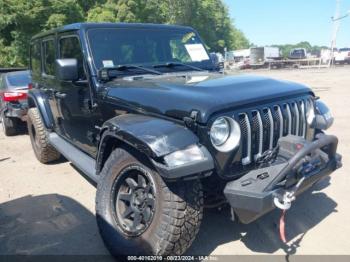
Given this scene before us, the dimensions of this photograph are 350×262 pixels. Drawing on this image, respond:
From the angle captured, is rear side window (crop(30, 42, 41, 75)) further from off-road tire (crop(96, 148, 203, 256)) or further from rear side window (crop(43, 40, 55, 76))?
off-road tire (crop(96, 148, 203, 256))

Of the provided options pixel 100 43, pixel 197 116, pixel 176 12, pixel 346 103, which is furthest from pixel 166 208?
pixel 176 12

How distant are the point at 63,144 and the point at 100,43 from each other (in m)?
1.69

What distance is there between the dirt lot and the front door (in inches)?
26.7

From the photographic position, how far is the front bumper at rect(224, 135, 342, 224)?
8.79ft

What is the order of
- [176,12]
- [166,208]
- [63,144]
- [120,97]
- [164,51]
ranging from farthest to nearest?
[176,12]
[63,144]
[164,51]
[120,97]
[166,208]

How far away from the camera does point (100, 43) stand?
4.04 meters

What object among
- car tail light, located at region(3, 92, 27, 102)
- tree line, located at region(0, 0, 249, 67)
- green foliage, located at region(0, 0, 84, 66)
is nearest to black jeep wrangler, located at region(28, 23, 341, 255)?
car tail light, located at region(3, 92, 27, 102)

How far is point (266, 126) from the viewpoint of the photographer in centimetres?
309

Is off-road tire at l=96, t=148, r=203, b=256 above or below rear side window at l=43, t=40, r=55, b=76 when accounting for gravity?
below

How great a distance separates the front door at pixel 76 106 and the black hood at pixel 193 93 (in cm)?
47

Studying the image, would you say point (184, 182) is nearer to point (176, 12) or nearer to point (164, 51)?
point (164, 51)

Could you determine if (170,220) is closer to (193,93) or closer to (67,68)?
(193,93)

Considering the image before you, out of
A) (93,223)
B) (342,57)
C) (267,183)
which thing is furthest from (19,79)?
(342,57)

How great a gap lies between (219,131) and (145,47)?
1.84 m
